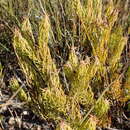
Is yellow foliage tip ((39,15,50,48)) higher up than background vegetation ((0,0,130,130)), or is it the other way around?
yellow foliage tip ((39,15,50,48))

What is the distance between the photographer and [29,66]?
1.15 metres

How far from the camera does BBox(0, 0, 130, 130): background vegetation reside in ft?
3.52

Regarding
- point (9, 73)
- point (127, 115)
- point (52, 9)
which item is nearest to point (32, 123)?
point (9, 73)

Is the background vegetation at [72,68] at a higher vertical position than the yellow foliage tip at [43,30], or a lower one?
lower

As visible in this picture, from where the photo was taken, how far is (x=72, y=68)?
3.57 feet

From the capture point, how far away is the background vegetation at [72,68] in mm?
1074

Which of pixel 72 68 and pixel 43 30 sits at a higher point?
pixel 43 30

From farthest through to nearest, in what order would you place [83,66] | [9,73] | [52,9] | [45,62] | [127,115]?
[9,73], [52,9], [127,115], [45,62], [83,66]

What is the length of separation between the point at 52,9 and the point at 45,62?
640 millimetres

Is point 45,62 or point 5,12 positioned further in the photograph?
point 5,12

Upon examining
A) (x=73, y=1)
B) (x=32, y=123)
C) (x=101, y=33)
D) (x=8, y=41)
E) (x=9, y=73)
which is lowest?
(x=32, y=123)

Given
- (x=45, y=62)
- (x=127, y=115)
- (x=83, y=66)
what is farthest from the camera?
(x=127, y=115)

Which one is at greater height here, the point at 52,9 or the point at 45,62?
the point at 52,9

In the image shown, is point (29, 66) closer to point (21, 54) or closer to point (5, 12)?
point (21, 54)
